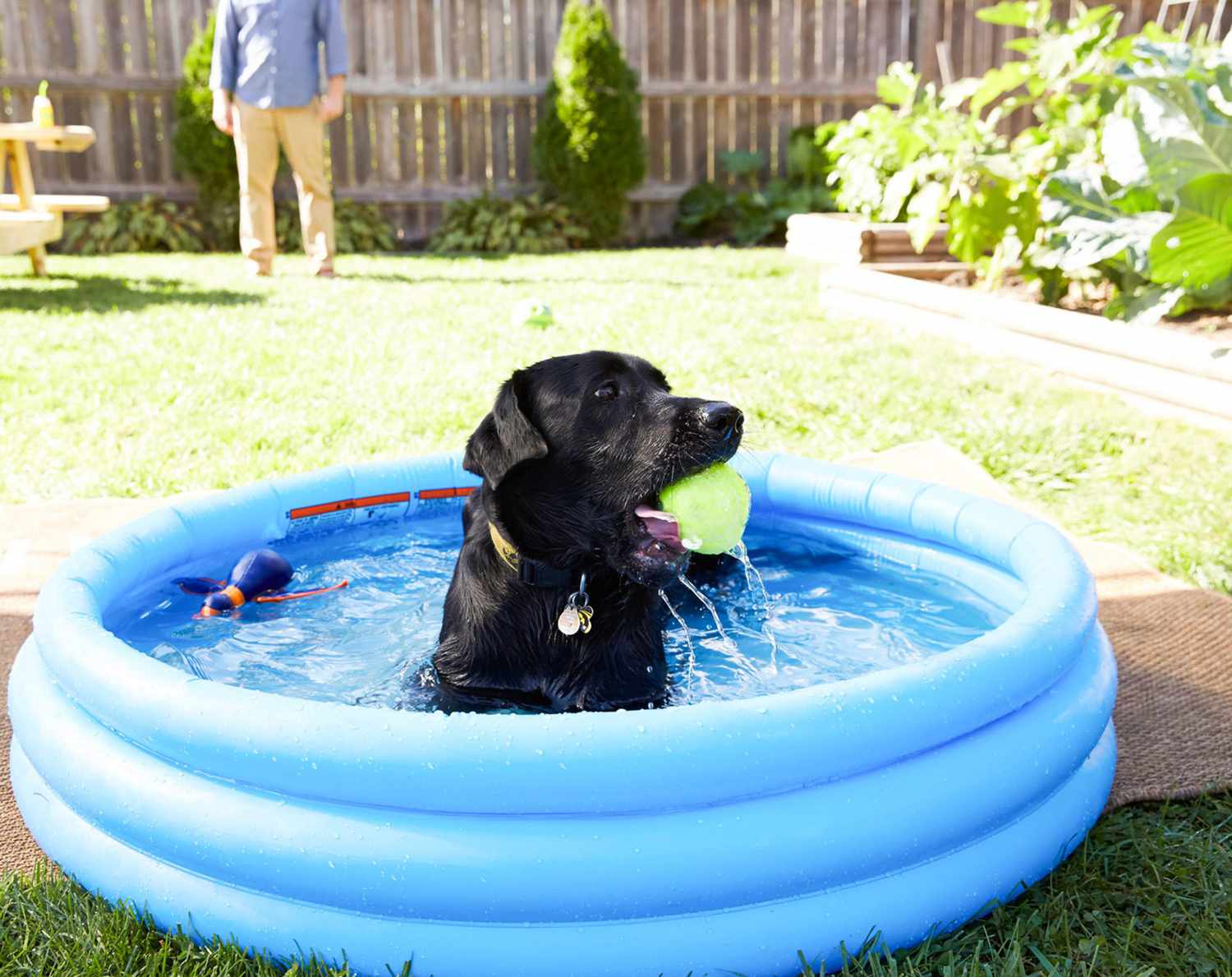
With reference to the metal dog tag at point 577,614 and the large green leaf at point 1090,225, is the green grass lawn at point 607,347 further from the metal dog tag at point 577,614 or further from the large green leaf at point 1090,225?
the metal dog tag at point 577,614

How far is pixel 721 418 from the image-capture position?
286cm

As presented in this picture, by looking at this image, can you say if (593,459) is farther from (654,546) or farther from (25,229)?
(25,229)

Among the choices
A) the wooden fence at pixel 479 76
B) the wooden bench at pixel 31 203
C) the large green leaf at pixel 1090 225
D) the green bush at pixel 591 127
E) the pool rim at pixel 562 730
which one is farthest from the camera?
the wooden fence at pixel 479 76

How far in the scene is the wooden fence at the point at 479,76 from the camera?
14.4m

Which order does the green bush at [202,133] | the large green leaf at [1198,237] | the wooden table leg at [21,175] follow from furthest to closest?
the green bush at [202,133]
the wooden table leg at [21,175]
the large green leaf at [1198,237]

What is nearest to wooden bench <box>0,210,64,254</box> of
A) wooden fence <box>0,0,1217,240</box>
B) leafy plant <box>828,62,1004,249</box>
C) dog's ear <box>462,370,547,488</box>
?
wooden fence <box>0,0,1217,240</box>

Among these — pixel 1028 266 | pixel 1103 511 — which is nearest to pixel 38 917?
pixel 1103 511

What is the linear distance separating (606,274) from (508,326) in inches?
130

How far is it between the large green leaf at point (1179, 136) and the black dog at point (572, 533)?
12.9ft

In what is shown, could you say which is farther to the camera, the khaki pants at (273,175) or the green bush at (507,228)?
the green bush at (507,228)

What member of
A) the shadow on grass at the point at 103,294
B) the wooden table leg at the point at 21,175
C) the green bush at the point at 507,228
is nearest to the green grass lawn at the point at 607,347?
the shadow on grass at the point at 103,294

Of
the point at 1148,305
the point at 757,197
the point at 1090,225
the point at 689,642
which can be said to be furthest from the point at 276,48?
the point at 689,642

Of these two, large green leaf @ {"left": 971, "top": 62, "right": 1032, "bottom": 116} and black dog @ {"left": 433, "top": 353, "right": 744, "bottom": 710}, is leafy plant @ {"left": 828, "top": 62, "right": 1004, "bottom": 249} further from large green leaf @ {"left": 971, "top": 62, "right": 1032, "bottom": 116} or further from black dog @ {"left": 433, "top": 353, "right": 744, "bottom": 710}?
black dog @ {"left": 433, "top": 353, "right": 744, "bottom": 710}

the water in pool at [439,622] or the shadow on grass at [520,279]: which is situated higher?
the shadow on grass at [520,279]
